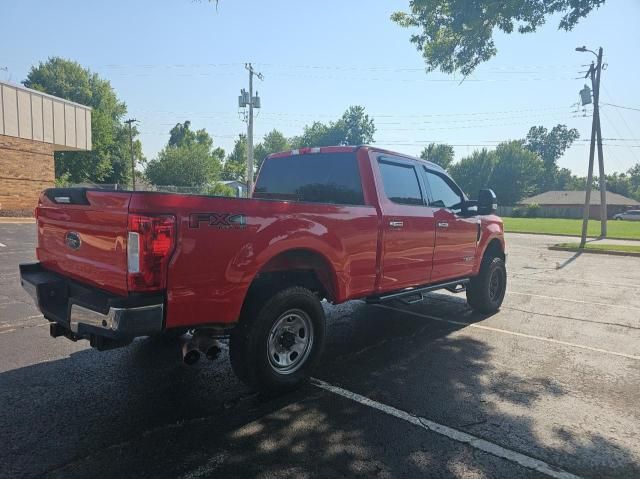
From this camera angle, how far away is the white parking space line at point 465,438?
2.79m

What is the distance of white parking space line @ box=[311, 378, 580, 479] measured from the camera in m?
2.79

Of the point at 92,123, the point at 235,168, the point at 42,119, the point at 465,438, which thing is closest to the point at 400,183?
the point at 465,438

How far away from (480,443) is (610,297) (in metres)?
7.29

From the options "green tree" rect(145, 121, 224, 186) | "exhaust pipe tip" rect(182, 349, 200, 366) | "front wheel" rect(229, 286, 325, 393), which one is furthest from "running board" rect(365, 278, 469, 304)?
"green tree" rect(145, 121, 224, 186)

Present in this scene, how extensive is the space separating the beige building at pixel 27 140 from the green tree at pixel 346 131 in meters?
76.1

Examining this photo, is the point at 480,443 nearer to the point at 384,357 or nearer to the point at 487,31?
the point at 384,357

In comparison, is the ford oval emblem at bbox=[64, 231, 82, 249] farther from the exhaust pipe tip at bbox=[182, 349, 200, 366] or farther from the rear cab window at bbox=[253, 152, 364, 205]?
the rear cab window at bbox=[253, 152, 364, 205]

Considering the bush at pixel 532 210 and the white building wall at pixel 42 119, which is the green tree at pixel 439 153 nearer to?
the bush at pixel 532 210

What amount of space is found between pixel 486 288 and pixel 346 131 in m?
97.4

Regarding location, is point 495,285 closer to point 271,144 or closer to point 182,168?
point 182,168

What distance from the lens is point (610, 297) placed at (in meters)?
8.73

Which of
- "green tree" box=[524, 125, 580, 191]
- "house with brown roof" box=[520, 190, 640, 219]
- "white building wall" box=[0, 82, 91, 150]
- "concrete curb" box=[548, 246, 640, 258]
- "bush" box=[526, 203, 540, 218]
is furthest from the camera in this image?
"green tree" box=[524, 125, 580, 191]

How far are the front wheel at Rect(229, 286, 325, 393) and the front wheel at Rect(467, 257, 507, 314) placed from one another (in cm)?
362

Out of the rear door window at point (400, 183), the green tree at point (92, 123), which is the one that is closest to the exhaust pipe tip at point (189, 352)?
the rear door window at point (400, 183)
